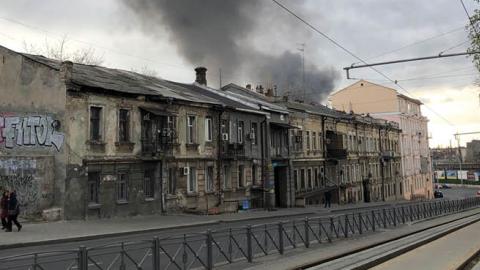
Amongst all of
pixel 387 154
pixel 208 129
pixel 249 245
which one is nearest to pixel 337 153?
pixel 387 154

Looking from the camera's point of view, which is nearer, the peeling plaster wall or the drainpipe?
the peeling plaster wall

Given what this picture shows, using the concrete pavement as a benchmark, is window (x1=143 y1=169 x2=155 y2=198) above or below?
above

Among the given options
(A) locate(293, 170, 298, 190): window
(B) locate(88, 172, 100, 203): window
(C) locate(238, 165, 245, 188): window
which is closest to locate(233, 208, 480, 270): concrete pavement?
(B) locate(88, 172, 100, 203): window

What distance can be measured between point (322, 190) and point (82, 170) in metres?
29.7

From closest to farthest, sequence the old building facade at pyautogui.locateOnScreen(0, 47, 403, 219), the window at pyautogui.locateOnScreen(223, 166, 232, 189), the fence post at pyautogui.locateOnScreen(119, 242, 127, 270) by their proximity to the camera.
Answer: the fence post at pyautogui.locateOnScreen(119, 242, 127, 270)
the old building facade at pyautogui.locateOnScreen(0, 47, 403, 219)
the window at pyautogui.locateOnScreen(223, 166, 232, 189)

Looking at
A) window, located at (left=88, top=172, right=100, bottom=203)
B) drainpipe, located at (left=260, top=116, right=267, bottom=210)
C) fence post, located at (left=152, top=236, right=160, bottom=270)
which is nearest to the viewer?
fence post, located at (left=152, top=236, right=160, bottom=270)

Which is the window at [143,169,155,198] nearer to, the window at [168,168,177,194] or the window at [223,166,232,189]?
the window at [168,168,177,194]

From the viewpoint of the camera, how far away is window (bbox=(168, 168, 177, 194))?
3050cm

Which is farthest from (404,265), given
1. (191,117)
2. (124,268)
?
(191,117)

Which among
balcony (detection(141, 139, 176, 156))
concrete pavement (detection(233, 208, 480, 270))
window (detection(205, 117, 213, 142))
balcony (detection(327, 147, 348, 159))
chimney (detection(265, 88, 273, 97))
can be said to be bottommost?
concrete pavement (detection(233, 208, 480, 270))

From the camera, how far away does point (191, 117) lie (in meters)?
32.8

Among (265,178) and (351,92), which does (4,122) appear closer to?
(265,178)

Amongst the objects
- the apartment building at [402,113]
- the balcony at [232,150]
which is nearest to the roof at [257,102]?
the balcony at [232,150]

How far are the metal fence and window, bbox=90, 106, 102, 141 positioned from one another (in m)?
14.0
